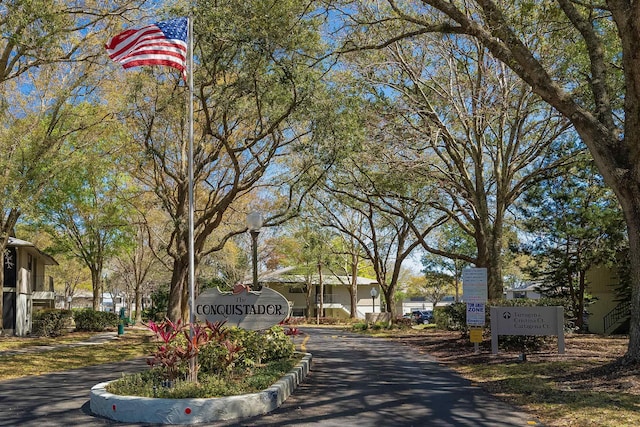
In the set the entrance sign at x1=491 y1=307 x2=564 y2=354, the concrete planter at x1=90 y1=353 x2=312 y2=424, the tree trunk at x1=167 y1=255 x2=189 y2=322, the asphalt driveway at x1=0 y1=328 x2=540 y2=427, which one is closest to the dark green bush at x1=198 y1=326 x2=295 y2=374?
the asphalt driveway at x1=0 y1=328 x2=540 y2=427

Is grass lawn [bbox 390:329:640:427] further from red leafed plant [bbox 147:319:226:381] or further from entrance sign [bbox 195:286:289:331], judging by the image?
red leafed plant [bbox 147:319:226:381]

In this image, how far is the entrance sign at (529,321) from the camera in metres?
15.5

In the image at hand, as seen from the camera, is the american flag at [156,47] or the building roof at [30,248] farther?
the building roof at [30,248]

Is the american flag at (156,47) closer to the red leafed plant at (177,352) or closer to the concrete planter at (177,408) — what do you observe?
the red leafed plant at (177,352)

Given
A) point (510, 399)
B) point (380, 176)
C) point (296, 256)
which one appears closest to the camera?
point (510, 399)

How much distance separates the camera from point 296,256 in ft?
169

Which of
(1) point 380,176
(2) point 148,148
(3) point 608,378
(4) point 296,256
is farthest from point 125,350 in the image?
(4) point 296,256

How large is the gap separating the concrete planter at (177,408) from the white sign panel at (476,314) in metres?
10.2

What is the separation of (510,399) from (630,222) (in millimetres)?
4143

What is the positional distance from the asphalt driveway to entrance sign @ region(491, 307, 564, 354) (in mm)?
2122

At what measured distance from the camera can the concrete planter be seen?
330 inches

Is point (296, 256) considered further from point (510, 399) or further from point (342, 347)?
point (510, 399)

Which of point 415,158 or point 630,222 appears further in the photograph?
point 415,158

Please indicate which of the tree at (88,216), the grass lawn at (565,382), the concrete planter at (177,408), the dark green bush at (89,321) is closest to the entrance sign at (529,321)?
the grass lawn at (565,382)
